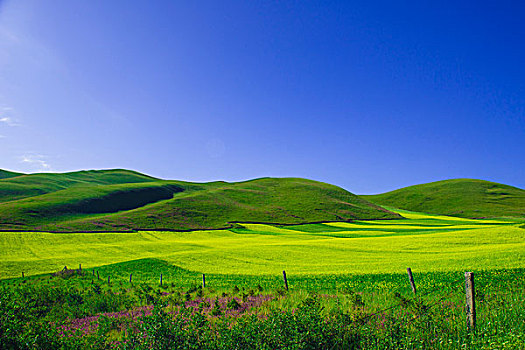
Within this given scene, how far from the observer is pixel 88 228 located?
70875 mm

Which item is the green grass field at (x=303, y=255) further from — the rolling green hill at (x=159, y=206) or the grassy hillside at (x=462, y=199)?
the grassy hillside at (x=462, y=199)

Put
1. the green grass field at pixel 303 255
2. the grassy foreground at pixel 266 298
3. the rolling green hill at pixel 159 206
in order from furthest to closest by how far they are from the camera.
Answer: the rolling green hill at pixel 159 206, the green grass field at pixel 303 255, the grassy foreground at pixel 266 298

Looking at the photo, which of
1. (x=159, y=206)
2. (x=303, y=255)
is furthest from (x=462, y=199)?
(x=303, y=255)

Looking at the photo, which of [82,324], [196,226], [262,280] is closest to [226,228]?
[196,226]

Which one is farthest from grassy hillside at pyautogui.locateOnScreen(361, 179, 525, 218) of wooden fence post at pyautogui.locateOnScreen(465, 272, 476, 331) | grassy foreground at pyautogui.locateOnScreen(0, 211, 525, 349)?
wooden fence post at pyautogui.locateOnScreen(465, 272, 476, 331)

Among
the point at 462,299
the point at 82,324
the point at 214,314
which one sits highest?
the point at 462,299

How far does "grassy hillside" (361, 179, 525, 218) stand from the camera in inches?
4661

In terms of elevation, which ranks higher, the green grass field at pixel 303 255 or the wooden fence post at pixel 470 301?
the wooden fence post at pixel 470 301

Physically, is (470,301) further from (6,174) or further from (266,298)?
(6,174)

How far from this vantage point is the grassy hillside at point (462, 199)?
118 metres

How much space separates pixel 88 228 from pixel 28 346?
75383mm

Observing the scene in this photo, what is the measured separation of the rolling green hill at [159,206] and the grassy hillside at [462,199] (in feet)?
136

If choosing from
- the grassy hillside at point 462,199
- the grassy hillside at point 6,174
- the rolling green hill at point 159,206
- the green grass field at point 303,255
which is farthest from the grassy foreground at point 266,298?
the grassy hillside at point 6,174

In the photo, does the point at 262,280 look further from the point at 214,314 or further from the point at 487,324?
the point at 487,324
